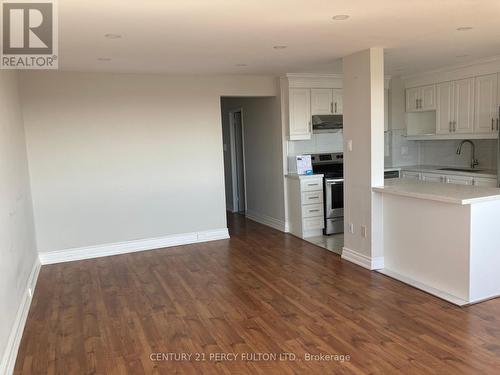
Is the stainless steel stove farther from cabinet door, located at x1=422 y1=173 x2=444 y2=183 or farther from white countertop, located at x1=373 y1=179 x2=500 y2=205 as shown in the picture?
white countertop, located at x1=373 y1=179 x2=500 y2=205

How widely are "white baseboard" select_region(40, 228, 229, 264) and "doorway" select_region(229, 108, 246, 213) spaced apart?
6.35ft

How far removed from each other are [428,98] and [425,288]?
3.38m

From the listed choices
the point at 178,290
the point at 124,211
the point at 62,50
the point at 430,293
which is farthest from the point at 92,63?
the point at 430,293

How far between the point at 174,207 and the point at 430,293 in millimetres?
3383

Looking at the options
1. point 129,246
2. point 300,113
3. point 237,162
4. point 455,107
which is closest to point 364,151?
point 300,113

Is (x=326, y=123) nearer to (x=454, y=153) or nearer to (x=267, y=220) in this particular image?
(x=267, y=220)

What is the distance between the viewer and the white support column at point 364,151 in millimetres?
4246

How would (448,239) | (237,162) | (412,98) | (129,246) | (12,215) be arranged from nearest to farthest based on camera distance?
(12,215) < (448,239) < (129,246) < (412,98) < (237,162)

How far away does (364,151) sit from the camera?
439 centimetres

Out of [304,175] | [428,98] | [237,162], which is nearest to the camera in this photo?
[304,175]

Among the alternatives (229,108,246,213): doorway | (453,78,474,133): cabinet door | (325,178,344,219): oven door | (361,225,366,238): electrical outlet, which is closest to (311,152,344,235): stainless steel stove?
(325,178,344,219): oven door

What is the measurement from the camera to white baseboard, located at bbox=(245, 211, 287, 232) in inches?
252

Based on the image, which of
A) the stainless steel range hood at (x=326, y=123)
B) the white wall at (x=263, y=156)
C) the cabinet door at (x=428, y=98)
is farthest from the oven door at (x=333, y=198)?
the cabinet door at (x=428, y=98)

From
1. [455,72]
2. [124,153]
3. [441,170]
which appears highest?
[455,72]
